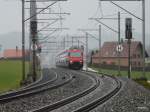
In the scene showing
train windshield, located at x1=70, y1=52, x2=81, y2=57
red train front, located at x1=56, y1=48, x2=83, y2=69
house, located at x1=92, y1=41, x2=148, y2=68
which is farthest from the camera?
house, located at x1=92, y1=41, x2=148, y2=68

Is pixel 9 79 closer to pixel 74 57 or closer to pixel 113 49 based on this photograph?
pixel 74 57

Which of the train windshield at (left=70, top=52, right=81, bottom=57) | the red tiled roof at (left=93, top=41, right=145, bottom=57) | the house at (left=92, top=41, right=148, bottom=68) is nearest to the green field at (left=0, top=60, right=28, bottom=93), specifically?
the train windshield at (left=70, top=52, right=81, bottom=57)

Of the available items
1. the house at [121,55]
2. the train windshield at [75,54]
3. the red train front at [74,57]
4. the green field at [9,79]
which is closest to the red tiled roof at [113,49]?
the house at [121,55]

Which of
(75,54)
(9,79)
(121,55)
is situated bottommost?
(9,79)

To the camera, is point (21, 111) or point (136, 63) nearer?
point (21, 111)

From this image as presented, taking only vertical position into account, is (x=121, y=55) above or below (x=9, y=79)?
above

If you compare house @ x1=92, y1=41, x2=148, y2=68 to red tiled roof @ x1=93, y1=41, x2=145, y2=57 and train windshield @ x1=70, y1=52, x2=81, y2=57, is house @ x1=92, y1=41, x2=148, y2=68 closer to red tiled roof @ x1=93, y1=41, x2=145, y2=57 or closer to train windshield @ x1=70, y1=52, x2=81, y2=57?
red tiled roof @ x1=93, y1=41, x2=145, y2=57

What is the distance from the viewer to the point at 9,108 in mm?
18672

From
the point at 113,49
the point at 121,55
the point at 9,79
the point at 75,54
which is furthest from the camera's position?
the point at 113,49

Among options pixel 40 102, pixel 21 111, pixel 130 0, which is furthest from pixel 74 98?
pixel 130 0

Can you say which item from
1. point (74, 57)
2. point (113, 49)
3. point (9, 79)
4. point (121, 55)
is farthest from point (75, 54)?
point (113, 49)

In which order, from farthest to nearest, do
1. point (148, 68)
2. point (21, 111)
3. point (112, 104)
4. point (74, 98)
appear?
point (148, 68) < point (74, 98) < point (112, 104) < point (21, 111)

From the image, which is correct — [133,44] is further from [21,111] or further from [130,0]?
[21,111]

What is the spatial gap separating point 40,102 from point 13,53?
155 meters
